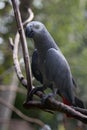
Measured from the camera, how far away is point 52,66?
28.6 inches

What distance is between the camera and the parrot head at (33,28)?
64 cm

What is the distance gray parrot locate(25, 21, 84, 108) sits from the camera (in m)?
0.67

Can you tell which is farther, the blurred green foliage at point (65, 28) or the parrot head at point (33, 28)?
the blurred green foliage at point (65, 28)

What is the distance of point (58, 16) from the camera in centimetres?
212

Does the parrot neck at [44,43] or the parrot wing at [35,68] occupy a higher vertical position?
the parrot neck at [44,43]

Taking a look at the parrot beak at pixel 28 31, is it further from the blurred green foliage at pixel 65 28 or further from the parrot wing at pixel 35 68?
the blurred green foliage at pixel 65 28

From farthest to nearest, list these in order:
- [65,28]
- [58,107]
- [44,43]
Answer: [65,28]
[44,43]
[58,107]

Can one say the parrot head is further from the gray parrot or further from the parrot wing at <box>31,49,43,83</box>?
the parrot wing at <box>31,49,43,83</box>

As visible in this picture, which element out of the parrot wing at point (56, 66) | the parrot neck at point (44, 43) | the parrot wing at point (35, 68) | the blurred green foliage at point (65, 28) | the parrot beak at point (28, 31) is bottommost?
the blurred green foliage at point (65, 28)

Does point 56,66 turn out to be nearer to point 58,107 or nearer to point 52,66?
point 52,66

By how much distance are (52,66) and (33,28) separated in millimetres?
116

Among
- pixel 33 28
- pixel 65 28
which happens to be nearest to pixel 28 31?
pixel 33 28

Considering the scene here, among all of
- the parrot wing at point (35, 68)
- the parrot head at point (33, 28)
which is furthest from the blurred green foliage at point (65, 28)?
the parrot head at point (33, 28)

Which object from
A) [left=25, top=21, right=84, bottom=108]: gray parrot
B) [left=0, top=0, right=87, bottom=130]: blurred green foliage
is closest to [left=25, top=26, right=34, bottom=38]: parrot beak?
[left=25, top=21, right=84, bottom=108]: gray parrot
